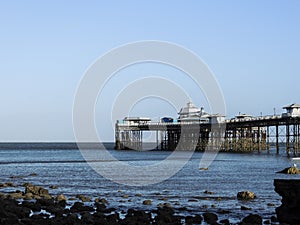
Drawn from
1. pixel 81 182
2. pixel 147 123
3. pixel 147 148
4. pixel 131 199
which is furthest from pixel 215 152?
pixel 131 199

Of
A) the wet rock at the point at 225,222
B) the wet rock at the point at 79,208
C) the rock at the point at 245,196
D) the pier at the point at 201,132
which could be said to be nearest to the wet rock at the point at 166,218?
the wet rock at the point at 225,222

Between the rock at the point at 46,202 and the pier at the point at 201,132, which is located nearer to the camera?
the rock at the point at 46,202

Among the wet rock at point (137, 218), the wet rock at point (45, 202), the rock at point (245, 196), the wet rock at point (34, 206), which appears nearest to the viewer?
the wet rock at point (137, 218)

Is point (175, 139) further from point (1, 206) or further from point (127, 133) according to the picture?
point (1, 206)

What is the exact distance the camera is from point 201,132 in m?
109

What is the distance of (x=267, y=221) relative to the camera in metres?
24.1

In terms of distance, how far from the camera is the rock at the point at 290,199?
19969mm

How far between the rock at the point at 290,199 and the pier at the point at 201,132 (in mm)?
63317

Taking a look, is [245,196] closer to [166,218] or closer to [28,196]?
[166,218]

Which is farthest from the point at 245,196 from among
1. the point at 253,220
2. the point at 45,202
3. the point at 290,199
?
the point at 290,199

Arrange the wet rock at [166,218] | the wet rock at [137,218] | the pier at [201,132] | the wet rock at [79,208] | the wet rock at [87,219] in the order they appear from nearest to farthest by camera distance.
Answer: the wet rock at [87,219] → the wet rock at [137,218] → the wet rock at [166,218] → the wet rock at [79,208] → the pier at [201,132]

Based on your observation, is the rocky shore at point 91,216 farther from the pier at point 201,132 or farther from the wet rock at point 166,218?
the pier at point 201,132

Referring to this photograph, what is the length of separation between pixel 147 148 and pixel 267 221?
410 ft

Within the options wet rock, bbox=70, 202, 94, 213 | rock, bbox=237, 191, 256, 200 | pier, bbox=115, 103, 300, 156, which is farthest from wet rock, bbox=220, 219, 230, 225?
pier, bbox=115, 103, 300, 156
